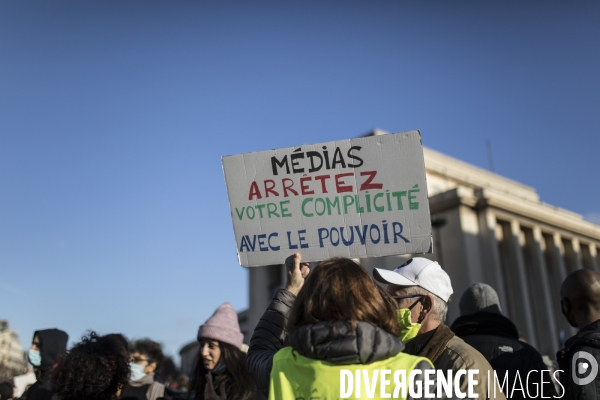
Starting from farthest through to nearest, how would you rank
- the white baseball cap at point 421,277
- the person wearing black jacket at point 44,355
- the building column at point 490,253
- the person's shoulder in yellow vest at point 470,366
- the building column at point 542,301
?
the building column at point 542,301 < the building column at point 490,253 < the person wearing black jacket at point 44,355 < the white baseball cap at point 421,277 < the person's shoulder in yellow vest at point 470,366

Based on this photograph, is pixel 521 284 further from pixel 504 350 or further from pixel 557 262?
pixel 504 350

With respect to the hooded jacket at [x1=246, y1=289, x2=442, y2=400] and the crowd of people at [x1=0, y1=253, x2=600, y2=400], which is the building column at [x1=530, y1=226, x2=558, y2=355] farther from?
the hooded jacket at [x1=246, y1=289, x2=442, y2=400]

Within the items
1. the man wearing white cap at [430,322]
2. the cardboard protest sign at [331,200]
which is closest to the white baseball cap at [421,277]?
the man wearing white cap at [430,322]

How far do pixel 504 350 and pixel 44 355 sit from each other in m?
3.42

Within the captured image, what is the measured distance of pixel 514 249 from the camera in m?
45.1

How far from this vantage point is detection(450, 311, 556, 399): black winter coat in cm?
406

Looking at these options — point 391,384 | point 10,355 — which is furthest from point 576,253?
point 391,384

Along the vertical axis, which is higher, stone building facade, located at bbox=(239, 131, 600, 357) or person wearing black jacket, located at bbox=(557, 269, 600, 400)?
stone building facade, located at bbox=(239, 131, 600, 357)

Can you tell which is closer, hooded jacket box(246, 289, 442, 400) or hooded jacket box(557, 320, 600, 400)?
hooded jacket box(246, 289, 442, 400)

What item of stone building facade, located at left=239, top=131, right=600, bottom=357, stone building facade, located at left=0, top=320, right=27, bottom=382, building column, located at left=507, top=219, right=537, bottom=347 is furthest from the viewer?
building column, located at left=507, top=219, right=537, bottom=347

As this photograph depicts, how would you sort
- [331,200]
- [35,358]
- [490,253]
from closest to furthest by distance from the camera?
[331,200]
[35,358]
[490,253]

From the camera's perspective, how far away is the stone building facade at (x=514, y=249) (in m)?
42.0

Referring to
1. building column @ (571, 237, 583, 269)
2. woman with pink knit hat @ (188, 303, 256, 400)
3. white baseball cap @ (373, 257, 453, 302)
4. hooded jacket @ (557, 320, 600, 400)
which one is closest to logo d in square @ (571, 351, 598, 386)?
hooded jacket @ (557, 320, 600, 400)

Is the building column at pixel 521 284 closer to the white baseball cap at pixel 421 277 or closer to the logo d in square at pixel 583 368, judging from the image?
the logo d in square at pixel 583 368
